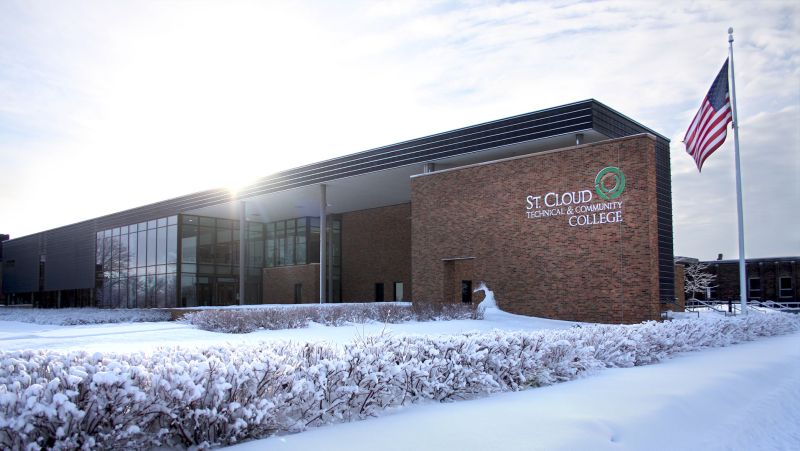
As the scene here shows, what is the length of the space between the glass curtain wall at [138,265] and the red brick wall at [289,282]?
6.50 metres

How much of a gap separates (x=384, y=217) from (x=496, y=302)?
55.9 ft

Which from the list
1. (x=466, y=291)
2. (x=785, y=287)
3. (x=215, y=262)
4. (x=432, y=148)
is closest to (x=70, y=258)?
(x=215, y=262)

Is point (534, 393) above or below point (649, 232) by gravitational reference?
below

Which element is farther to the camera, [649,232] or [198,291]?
[198,291]

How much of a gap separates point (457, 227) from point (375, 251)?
14.8 metres

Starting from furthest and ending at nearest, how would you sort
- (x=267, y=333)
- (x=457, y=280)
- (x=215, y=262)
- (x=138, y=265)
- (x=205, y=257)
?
(x=138, y=265)
(x=215, y=262)
(x=205, y=257)
(x=457, y=280)
(x=267, y=333)

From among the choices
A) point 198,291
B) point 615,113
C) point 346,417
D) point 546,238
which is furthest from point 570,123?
point 198,291

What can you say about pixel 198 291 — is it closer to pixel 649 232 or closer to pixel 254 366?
pixel 649 232

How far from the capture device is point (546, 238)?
23484 millimetres

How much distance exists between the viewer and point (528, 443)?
5.63 m

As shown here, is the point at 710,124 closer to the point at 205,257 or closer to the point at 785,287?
the point at 205,257

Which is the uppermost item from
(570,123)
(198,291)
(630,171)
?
(570,123)

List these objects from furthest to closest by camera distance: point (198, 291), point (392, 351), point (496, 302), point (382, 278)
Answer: point (198, 291)
point (382, 278)
point (496, 302)
point (392, 351)

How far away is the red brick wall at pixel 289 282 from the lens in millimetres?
40969
